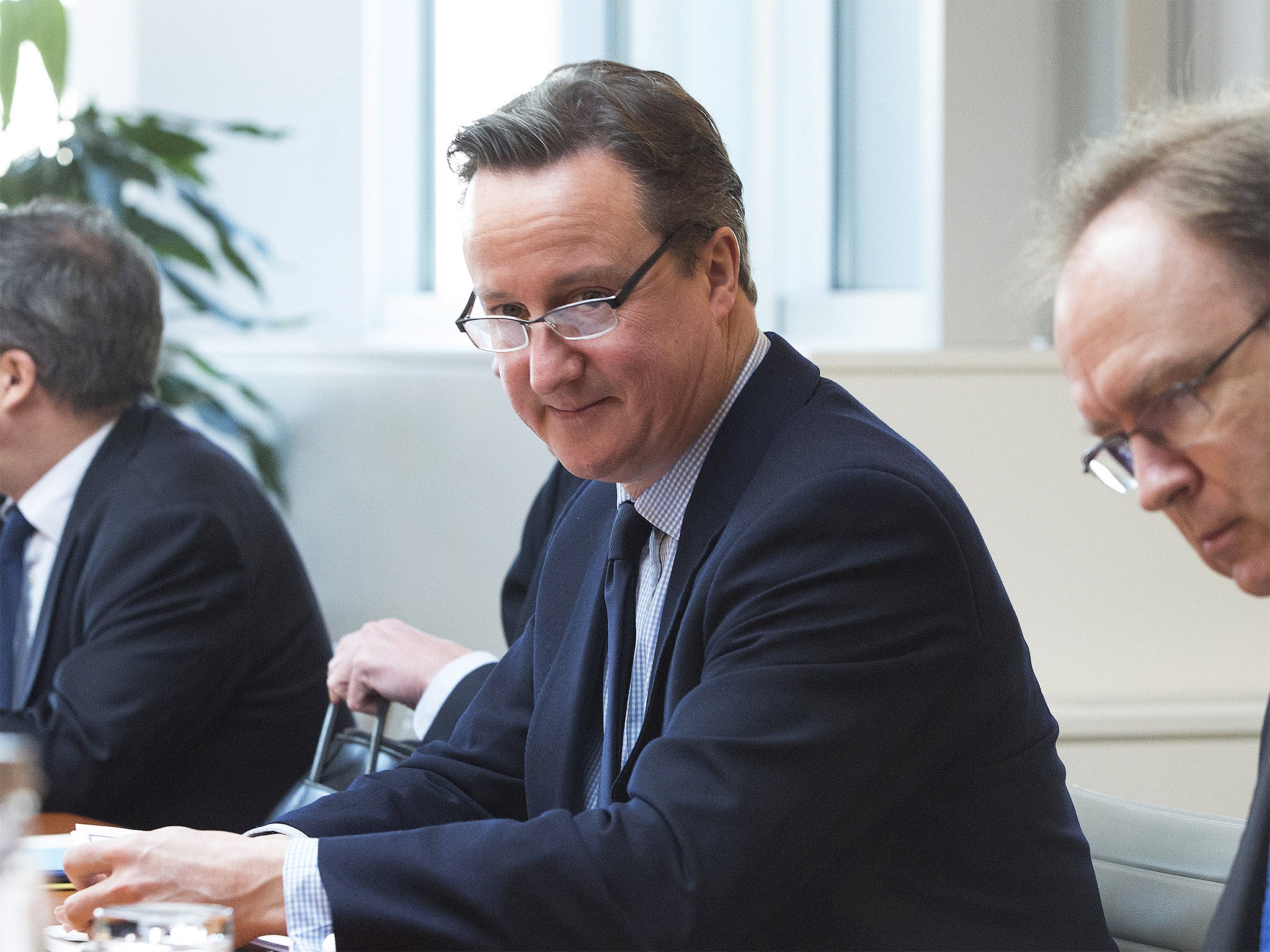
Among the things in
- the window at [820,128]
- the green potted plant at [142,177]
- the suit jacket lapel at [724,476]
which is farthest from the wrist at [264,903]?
the green potted plant at [142,177]

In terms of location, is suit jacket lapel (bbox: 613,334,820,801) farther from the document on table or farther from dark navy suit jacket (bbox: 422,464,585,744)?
dark navy suit jacket (bbox: 422,464,585,744)

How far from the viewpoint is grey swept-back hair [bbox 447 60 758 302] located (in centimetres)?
138

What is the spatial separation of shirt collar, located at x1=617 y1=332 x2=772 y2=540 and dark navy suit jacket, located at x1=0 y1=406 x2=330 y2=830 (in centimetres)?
105

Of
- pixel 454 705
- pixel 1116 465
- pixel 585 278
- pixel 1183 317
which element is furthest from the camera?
pixel 454 705

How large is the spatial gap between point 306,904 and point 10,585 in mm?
1460

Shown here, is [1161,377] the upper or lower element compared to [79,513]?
upper

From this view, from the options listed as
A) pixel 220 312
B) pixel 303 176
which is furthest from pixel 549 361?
pixel 303 176

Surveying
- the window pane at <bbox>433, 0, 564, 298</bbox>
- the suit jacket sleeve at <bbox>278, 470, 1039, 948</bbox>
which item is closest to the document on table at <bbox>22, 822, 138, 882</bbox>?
the suit jacket sleeve at <bbox>278, 470, 1039, 948</bbox>

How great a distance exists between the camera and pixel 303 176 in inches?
161

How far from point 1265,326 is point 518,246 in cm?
69

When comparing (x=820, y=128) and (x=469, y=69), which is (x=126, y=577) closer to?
(x=820, y=128)

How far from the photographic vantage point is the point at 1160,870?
1.33 m

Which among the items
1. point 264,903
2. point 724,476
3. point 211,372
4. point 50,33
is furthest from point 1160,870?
point 50,33

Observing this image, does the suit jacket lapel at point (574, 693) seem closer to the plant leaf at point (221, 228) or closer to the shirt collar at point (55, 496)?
the shirt collar at point (55, 496)
